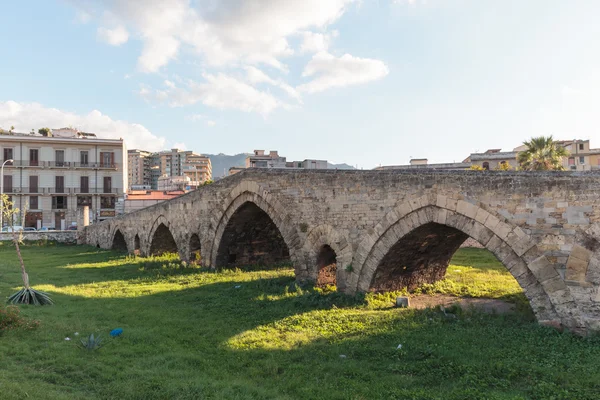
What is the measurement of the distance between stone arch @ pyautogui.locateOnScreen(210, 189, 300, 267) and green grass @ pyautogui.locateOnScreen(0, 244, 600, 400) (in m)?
2.15

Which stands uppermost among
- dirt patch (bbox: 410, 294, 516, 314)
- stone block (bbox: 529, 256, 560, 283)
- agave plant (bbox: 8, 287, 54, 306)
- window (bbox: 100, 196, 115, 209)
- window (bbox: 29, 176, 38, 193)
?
window (bbox: 29, 176, 38, 193)

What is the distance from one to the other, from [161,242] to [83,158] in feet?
79.9

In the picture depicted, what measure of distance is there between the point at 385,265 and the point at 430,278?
112 inches

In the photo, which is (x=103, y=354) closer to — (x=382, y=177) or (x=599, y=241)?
(x=382, y=177)

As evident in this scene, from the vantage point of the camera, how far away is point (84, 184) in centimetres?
4550

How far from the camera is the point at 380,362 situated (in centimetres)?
809

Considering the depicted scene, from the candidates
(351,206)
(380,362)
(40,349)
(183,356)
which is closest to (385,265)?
(351,206)

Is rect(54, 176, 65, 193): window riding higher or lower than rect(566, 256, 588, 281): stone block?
higher

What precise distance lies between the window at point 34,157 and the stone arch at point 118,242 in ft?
58.3

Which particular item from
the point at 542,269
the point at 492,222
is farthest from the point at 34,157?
the point at 542,269

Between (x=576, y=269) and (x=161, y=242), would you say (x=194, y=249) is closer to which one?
(x=161, y=242)

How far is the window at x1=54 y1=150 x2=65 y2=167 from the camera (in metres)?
44.6

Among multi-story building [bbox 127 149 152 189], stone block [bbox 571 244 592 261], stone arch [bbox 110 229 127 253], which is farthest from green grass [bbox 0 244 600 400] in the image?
multi-story building [bbox 127 149 152 189]

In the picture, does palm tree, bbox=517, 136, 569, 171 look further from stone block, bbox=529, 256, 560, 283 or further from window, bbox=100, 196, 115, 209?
window, bbox=100, 196, 115, 209
